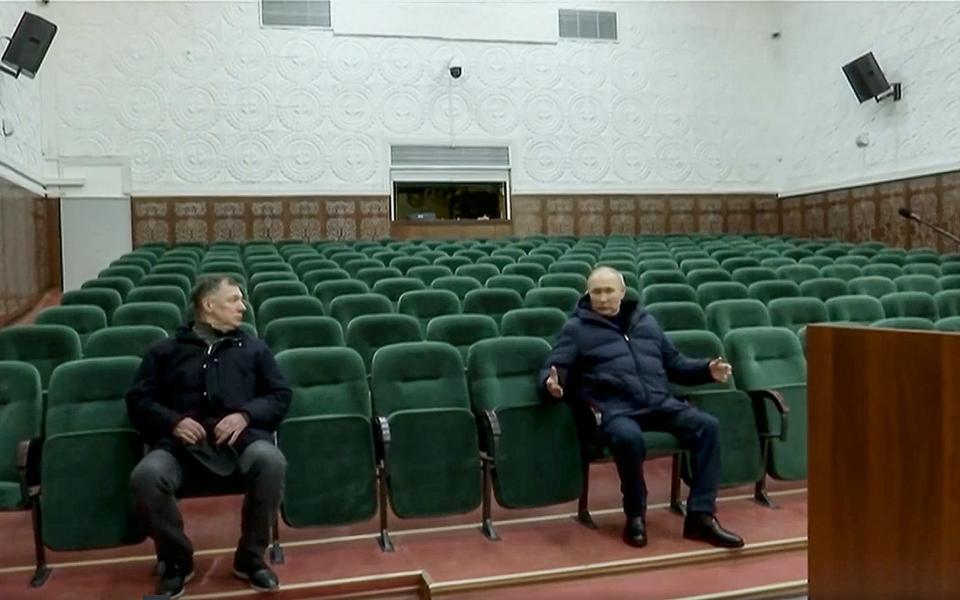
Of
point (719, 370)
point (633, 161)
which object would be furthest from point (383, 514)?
point (633, 161)

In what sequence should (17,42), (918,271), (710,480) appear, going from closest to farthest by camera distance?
1. (710,480)
2. (918,271)
3. (17,42)

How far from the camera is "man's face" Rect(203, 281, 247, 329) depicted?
105 inches

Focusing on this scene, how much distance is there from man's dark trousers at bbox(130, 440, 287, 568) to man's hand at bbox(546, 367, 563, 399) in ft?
3.20

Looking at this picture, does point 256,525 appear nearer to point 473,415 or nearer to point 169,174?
point 473,415

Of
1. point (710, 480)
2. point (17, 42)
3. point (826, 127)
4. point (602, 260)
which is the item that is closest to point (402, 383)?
point (710, 480)

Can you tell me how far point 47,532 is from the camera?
97.7 inches

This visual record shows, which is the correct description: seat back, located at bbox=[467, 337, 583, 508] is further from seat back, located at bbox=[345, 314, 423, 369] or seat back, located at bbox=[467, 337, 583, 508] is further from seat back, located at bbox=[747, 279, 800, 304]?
seat back, located at bbox=[747, 279, 800, 304]

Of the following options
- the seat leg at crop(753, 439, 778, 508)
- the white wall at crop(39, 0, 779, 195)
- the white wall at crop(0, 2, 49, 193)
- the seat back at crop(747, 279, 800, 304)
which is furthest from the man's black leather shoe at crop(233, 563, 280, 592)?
the white wall at crop(39, 0, 779, 195)

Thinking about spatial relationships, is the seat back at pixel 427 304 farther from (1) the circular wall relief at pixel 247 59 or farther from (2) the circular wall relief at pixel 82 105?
(2) the circular wall relief at pixel 82 105

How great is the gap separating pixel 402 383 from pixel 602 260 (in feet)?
13.2

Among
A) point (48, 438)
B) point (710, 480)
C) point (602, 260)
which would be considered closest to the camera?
point (48, 438)

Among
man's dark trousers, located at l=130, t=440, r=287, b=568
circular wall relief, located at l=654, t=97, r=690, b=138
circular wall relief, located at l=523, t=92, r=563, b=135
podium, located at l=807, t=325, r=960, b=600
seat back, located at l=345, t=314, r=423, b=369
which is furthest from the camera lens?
circular wall relief, located at l=654, t=97, r=690, b=138

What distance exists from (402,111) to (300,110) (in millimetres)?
1355

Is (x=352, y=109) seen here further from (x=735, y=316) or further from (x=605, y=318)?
(x=605, y=318)
